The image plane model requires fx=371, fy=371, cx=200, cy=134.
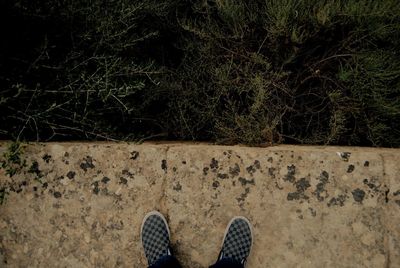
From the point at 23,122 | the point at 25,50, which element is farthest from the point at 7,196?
the point at 25,50

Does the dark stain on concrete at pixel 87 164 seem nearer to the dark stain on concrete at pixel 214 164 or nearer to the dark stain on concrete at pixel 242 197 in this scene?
the dark stain on concrete at pixel 214 164

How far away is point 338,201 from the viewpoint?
2156mm

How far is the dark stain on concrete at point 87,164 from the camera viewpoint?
2.23 metres

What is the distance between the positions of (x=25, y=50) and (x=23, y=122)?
0.45 meters

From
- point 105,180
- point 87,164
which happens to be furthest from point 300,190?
point 87,164

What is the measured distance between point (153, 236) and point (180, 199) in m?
0.27

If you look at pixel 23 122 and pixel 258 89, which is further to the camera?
pixel 258 89

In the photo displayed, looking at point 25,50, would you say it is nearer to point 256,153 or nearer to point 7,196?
point 7,196

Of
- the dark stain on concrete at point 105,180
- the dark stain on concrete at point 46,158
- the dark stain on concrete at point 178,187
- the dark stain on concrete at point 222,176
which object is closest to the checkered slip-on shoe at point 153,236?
the dark stain on concrete at point 178,187

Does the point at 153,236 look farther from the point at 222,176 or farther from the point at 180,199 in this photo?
the point at 222,176

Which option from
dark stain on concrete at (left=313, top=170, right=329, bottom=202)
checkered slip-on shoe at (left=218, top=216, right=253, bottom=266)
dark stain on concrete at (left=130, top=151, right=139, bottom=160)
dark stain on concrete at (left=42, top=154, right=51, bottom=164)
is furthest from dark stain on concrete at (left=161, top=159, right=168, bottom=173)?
dark stain on concrete at (left=313, top=170, right=329, bottom=202)

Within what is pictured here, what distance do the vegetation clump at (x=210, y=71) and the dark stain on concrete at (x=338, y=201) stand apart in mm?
391

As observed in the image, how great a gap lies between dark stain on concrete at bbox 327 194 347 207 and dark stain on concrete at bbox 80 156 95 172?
4.66 feet

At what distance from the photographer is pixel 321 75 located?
8.29 feet
